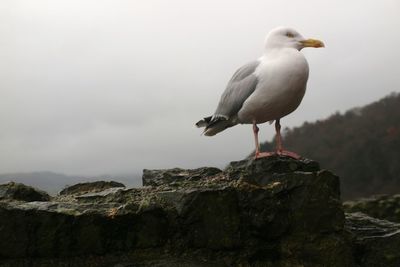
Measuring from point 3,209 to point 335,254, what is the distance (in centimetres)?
370

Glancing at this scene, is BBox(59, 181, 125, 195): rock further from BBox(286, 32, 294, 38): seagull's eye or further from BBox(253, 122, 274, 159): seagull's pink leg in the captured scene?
BBox(286, 32, 294, 38): seagull's eye

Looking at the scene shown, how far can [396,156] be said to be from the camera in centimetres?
4334

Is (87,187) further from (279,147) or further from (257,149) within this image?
(279,147)

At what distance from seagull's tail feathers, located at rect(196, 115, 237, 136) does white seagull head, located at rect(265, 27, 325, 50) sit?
1.30 metres

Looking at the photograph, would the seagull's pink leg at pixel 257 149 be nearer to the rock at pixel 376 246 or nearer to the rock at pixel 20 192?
the rock at pixel 376 246

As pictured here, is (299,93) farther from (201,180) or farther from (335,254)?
(335,254)

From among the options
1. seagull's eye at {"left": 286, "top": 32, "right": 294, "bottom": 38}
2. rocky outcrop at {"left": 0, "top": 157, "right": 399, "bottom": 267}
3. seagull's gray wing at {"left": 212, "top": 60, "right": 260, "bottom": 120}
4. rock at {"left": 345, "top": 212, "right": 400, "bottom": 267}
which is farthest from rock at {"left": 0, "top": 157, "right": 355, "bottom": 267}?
seagull's eye at {"left": 286, "top": 32, "right": 294, "bottom": 38}

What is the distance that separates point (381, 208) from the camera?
1558 cm

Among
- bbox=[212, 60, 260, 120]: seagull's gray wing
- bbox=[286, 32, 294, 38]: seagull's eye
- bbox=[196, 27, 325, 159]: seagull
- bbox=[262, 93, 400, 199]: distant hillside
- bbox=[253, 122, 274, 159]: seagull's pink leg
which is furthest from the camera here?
bbox=[262, 93, 400, 199]: distant hillside

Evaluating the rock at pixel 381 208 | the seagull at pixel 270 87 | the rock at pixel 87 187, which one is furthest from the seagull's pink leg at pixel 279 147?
the rock at pixel 381 208

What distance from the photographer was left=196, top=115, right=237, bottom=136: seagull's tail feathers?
315 inches

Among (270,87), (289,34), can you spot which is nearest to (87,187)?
(270,87)

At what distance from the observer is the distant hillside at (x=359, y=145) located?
139 feet

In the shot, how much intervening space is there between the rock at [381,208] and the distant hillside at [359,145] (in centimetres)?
2397
